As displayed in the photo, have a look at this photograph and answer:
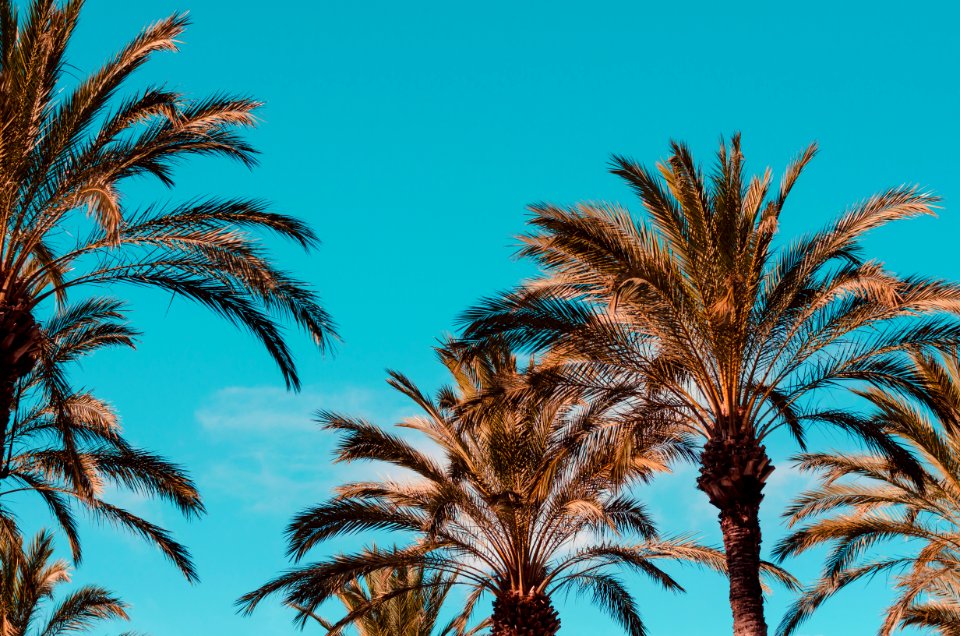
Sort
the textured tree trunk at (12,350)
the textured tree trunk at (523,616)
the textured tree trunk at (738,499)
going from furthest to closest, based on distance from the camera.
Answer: the textured tree trunk at (523,616) < the textured tree trunk at (738,499) < the textured tree trunk at (12,350)

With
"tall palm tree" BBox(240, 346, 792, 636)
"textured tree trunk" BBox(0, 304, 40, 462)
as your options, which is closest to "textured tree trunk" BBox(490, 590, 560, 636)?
"tall palm tree" BBox(240, 346, 792, 636)

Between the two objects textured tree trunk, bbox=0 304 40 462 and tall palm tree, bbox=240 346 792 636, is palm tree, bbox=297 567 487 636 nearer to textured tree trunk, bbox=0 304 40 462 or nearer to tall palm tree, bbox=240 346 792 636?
tall palm tree, bbox=240 346 792 636

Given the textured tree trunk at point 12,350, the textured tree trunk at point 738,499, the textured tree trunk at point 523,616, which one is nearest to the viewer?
the textured tree trunk at point 12,350

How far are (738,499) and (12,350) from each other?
30.8ft

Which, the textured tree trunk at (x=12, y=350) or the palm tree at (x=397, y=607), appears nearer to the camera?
the textured tree trunk at (x=12, y=350)

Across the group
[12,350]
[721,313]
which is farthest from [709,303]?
[12,350]

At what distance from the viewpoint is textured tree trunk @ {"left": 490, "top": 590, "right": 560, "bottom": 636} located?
18641 millimetres

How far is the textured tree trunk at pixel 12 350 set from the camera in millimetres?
11470

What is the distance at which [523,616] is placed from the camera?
61.4ft

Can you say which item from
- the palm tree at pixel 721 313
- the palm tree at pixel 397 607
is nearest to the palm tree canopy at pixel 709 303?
the palm tree at pixel 721 313

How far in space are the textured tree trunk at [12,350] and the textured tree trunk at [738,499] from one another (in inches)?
351

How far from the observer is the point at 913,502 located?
62.2 feet

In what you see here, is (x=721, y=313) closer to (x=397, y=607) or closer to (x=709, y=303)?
(x=709, y=303)

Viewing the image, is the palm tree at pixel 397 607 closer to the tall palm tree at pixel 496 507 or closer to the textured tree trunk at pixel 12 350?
the tall palm tree at pixel 496 507
